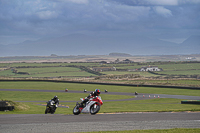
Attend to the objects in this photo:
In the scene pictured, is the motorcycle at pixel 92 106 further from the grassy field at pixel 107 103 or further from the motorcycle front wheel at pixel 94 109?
the grassy field at pixel 107 103

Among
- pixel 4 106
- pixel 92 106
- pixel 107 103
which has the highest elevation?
pixel 92 106

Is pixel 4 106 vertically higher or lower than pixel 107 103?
higher

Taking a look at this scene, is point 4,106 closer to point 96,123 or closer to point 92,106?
point 92,106

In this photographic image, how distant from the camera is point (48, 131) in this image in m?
15.0

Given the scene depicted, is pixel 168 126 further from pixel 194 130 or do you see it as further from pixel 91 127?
pixel 91 127

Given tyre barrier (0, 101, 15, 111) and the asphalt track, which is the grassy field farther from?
the asphalt track

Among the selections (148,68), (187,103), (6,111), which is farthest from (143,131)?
(148,68)

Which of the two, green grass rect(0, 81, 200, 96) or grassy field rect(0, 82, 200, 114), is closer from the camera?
grassy field rect(0, 82, 200, 114)

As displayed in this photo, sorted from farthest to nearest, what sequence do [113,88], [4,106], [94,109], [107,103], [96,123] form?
[113,88], [107,103], [4,106], [94,109], [96,123]

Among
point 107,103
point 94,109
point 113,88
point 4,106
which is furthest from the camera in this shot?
point 113,88

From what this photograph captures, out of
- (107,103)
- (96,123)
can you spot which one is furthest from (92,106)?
(107,103)

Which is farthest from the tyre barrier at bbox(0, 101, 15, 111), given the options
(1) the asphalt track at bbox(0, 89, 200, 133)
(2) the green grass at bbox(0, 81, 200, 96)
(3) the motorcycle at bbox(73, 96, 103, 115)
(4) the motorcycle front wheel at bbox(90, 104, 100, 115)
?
(2) the green grass at bbox(0, 81, 200, 96)

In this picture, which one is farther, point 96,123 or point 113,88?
point 113,88

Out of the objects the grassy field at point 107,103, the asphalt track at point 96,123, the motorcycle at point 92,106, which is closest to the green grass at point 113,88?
the grassy field at point 107,103
